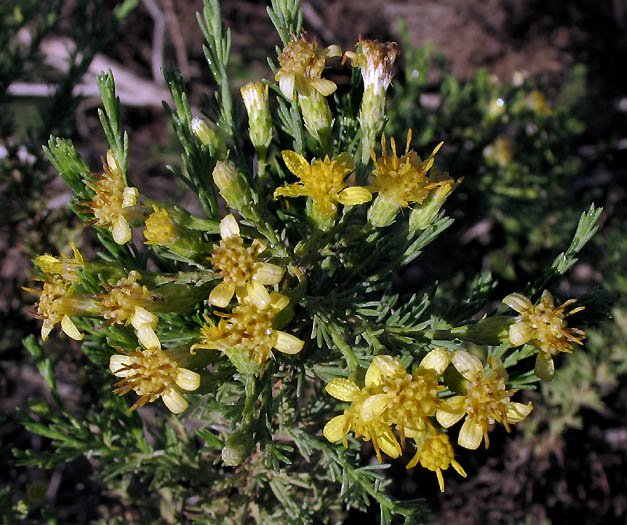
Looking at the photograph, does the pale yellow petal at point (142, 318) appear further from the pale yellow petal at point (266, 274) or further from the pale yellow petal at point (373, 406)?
the pale yellow petal at point (373, 406)

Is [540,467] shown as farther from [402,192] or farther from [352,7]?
[352,7]

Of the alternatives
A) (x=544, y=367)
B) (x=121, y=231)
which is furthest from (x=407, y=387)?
(x=121, y=231)

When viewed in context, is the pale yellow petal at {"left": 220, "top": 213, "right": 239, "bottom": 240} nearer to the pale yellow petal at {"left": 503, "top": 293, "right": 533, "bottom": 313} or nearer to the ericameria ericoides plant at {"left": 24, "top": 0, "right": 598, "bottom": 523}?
the ericameria ericoides plant at {"left": 24, "top": 0, "right": 598, "bottom": 523}

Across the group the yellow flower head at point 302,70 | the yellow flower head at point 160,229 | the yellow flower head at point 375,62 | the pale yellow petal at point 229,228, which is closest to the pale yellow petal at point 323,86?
the yellow flower head at point 302,70

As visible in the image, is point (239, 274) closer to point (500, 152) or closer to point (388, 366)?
point (388, 366)

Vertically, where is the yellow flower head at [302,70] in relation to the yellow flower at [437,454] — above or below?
above

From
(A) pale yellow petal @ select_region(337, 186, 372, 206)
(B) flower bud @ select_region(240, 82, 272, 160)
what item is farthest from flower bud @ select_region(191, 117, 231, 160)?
(A) pale yellow petal @ select_region(337, 186, 372, 206)
